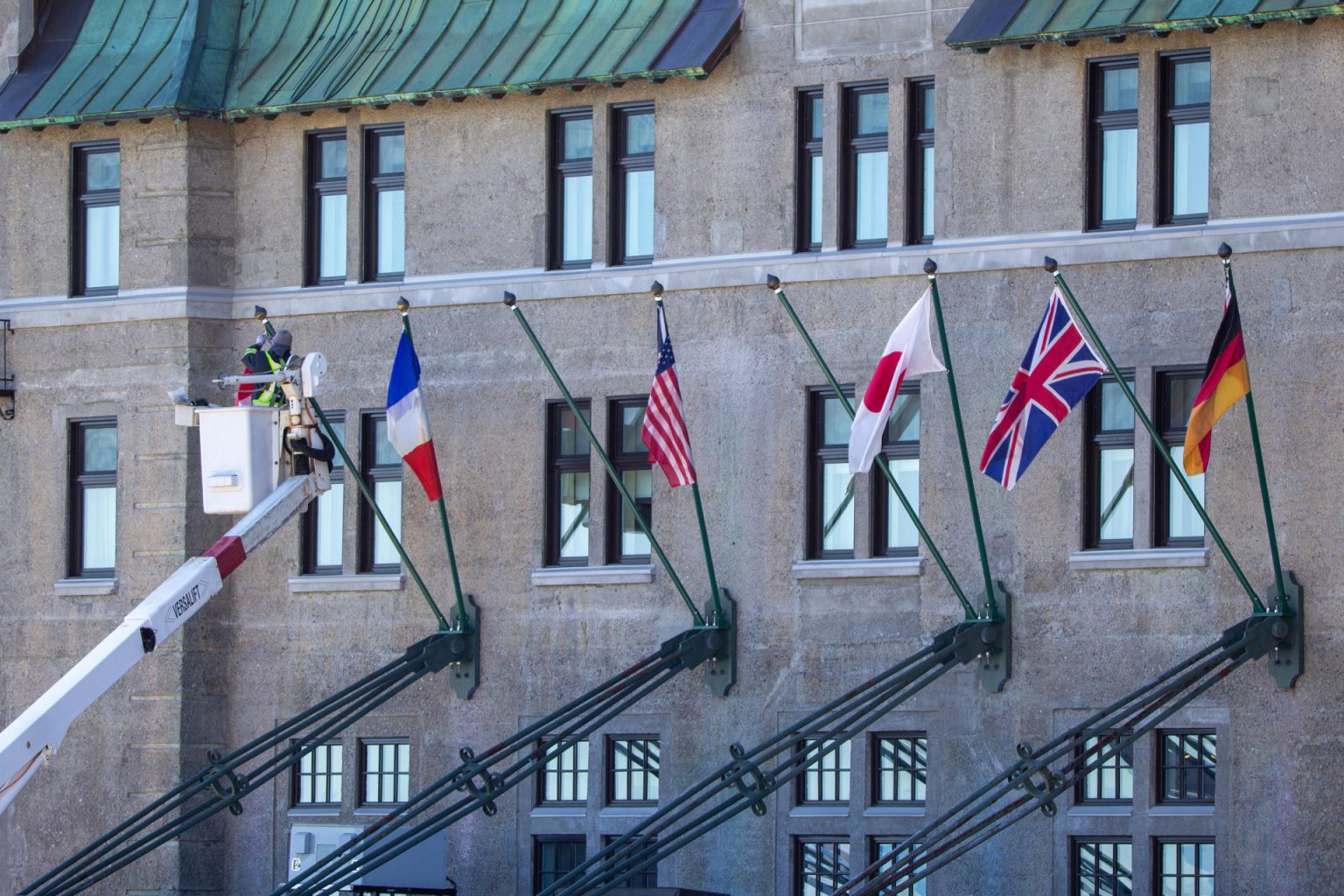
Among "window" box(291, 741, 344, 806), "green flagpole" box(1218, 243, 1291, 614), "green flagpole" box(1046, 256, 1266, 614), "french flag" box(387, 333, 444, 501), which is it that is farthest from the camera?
"window" box(291, 741, 344, 806)

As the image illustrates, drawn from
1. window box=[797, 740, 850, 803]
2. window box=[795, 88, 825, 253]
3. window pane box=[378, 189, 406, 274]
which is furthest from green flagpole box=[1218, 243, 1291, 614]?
window pane box=[378, 189, 406, 274]

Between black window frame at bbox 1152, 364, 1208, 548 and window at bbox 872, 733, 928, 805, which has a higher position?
black window frame at bbox 1152, 364, 1208, 548

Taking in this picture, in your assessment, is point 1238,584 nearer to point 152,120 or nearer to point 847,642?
point 847,642

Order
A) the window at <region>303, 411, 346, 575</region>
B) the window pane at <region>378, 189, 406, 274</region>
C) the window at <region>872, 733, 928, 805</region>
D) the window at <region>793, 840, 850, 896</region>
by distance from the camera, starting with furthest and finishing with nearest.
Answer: the window at <region>303, 411, 346, 575</region> → the window pane at <region>378, 189, 406, 274</region> → the window at <region>793, 840, 850, 896</region> → the window at <region>872, 733, 928, 805</region>

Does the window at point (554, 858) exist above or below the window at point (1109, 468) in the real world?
below

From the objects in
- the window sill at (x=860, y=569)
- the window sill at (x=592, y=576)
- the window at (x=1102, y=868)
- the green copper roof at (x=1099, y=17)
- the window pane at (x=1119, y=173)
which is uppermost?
the green copper roof at (x=1099, y=17)

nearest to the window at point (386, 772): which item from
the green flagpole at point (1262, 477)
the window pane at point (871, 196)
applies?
the window pane at point (871, 196)

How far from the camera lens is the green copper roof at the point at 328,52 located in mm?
35000

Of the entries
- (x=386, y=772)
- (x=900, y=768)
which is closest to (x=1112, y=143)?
(x=900, y=768)

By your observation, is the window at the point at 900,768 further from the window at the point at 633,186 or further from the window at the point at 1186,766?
the window at the point at 633,186

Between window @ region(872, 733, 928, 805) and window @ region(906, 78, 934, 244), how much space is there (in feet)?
17.0

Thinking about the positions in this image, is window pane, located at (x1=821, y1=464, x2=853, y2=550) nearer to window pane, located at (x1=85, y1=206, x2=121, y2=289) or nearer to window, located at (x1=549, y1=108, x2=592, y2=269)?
window, located at (x1=549, y1=108, x2=592, y2=269)

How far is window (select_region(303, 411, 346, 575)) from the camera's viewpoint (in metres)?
37.1

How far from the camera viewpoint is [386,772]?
119 ft
